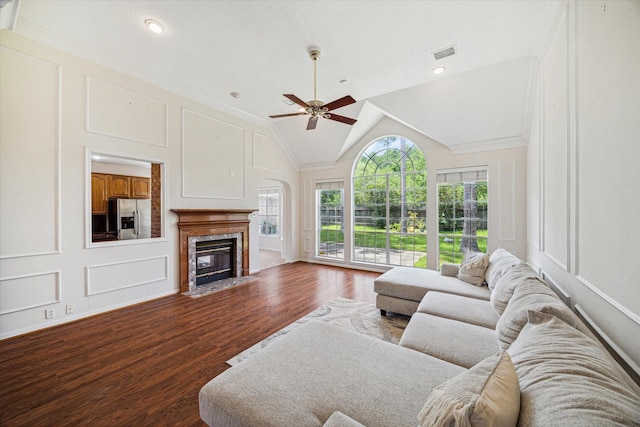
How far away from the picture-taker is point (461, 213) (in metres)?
4.92

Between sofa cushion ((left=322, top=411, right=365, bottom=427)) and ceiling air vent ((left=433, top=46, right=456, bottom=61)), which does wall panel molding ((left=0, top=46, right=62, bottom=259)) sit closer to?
sofa cushion ((left=322, top=411, right=365, bottom=427))

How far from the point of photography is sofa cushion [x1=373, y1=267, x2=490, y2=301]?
2.83m

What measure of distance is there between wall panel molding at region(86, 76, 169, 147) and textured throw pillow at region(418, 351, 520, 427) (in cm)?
459

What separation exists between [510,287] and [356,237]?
4324 millimetres

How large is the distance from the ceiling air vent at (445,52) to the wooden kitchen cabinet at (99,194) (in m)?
7.00

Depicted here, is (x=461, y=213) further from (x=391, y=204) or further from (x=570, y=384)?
(x=570, y=384)

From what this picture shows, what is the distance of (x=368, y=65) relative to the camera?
3.45 m

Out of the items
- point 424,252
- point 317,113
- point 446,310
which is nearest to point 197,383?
point 446,310

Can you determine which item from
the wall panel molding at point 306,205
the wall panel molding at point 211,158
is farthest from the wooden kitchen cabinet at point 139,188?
the wall panel molding at point 306,205

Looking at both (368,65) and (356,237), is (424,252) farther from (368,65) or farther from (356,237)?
(368,65)

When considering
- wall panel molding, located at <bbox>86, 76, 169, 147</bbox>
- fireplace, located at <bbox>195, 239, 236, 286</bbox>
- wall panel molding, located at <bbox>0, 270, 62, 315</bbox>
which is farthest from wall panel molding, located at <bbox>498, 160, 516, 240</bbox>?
wall panel molding, located at <bbox>0, 270, 62, 315</bbox>

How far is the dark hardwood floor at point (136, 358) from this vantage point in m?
1.75

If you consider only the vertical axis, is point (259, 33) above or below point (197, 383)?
above

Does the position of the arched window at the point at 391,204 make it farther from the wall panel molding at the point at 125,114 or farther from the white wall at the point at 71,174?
the wall panel molding at the point at 125,114
